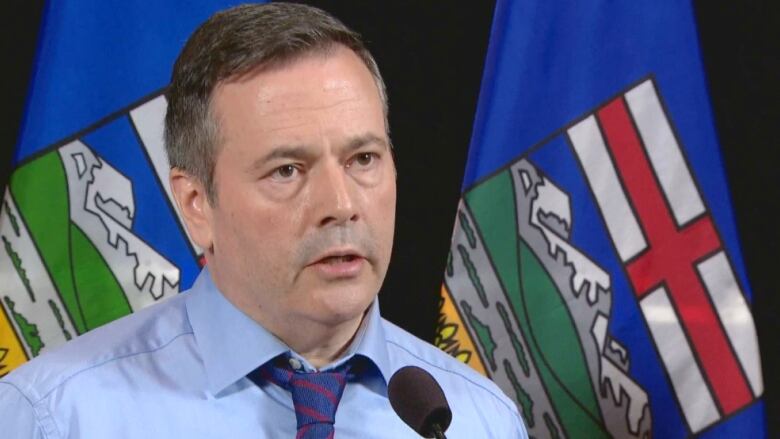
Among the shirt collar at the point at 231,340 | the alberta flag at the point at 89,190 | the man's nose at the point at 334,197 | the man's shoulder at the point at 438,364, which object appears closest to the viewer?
the man's nose at the point at 334,197

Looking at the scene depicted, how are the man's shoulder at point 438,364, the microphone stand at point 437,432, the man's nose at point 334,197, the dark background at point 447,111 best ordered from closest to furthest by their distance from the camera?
the microphone stand at point 437,432
the man's nose at point 334,197
the man's shoulder at point 438,364
the dark background at point 447,111

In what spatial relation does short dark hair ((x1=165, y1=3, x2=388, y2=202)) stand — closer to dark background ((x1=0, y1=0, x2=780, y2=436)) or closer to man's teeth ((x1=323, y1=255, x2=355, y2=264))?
man's teeth ((x1=323, y1=255, x2=355, y2=264))

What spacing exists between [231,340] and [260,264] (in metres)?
0.13

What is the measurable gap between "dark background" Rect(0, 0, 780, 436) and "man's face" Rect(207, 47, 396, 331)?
131 cm

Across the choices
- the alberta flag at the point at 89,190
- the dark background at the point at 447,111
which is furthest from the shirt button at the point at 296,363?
the dark background at the point at 447,111

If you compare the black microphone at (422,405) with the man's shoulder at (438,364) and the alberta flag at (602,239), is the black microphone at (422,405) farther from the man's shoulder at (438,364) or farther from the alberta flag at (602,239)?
the alberta flag at (602,239)

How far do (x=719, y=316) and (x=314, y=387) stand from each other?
1389mm

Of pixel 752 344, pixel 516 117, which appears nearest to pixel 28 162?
pixel 516 117

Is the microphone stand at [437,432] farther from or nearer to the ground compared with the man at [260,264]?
nearer to the ground

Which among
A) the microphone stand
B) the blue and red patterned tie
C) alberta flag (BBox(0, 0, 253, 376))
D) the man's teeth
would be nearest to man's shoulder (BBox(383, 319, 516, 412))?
the blue and red patterned tie

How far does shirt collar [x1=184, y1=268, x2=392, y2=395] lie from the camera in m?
1.62

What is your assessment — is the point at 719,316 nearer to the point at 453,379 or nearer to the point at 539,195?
the point at 539,195

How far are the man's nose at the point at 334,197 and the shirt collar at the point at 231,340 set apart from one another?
0.70 feet

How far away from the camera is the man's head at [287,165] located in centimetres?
154
